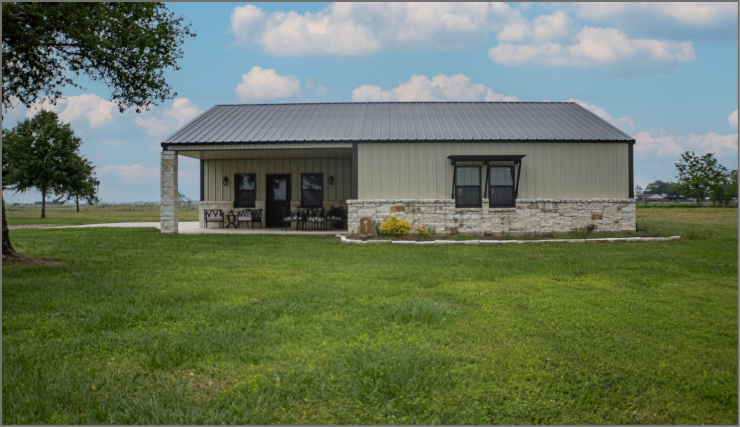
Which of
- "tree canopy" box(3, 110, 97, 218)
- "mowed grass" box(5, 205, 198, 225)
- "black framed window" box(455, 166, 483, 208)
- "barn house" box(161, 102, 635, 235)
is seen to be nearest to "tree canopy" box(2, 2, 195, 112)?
"barn house" box(161, 102, 635, 235)

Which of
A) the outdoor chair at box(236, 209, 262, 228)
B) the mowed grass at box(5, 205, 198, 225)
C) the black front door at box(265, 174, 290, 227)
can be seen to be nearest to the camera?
the outdoor chair at box(236, 209, 262, 228)

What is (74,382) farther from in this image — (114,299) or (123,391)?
(114,299)

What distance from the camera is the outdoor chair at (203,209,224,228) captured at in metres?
17.2

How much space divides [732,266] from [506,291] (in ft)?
15.6

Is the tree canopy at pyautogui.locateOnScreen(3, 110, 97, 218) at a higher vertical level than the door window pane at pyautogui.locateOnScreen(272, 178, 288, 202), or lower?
higher

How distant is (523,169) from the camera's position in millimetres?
14320

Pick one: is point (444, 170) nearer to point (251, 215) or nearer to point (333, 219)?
point (333, 219)

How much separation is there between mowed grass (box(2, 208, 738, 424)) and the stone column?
712 cm

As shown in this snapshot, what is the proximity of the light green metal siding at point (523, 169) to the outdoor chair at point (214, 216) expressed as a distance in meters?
6.41

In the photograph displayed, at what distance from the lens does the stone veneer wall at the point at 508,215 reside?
1388 cm

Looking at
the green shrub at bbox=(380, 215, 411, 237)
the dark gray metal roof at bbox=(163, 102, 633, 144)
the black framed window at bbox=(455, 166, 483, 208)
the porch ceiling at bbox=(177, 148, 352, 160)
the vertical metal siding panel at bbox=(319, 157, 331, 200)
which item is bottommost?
the green shrub at bbox=(380, 215, 411, 237)

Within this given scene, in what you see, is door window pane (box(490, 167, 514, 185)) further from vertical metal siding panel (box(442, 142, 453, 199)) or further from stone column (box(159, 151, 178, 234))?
stone column (box(159, 151, 178, 234))

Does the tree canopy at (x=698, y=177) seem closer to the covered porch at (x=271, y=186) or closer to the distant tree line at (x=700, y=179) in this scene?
the distant tree line at (x=700, y=179)

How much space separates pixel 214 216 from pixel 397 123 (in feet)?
26.1
